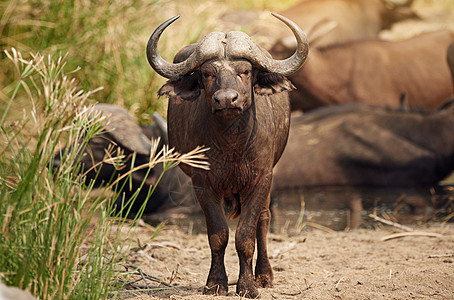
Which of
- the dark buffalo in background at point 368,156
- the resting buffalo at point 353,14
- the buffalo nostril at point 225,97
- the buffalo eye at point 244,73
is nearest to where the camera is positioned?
the buffalo nostril at point 225,97

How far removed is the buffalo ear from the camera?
4410 mm

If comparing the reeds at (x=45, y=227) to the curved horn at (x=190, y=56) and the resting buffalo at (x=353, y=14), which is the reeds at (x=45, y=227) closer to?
the curved horn at (x=190, y=56)

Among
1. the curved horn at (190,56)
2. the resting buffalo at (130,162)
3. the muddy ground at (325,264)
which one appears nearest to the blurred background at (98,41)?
the resting buffalo at (130,162)

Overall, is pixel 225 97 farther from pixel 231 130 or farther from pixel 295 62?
pixel 295 62

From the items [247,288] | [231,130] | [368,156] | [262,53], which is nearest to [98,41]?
[368,156]

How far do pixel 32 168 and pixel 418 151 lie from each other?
775cm

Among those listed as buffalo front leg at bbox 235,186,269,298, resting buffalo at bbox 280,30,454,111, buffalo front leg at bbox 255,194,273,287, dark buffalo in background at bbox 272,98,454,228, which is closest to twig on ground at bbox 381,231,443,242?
buffalo front leg at bbox 255,194,273,287

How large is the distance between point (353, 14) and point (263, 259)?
13.2 metres

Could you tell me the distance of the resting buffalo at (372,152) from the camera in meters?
9.95

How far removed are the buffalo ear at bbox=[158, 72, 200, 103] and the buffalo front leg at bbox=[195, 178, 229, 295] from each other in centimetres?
61

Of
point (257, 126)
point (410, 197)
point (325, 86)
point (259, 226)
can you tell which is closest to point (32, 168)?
point (257, 126)

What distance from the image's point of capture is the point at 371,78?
1312cm

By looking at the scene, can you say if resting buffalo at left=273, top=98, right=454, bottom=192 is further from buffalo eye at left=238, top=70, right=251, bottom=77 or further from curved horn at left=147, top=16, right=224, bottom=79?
buffalo eye at left=238, top=70, right=251, bottom=77

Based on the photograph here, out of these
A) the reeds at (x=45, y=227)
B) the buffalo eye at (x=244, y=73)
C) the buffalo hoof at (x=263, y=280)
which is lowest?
the buffalo hoof at (x=263, y=280)
